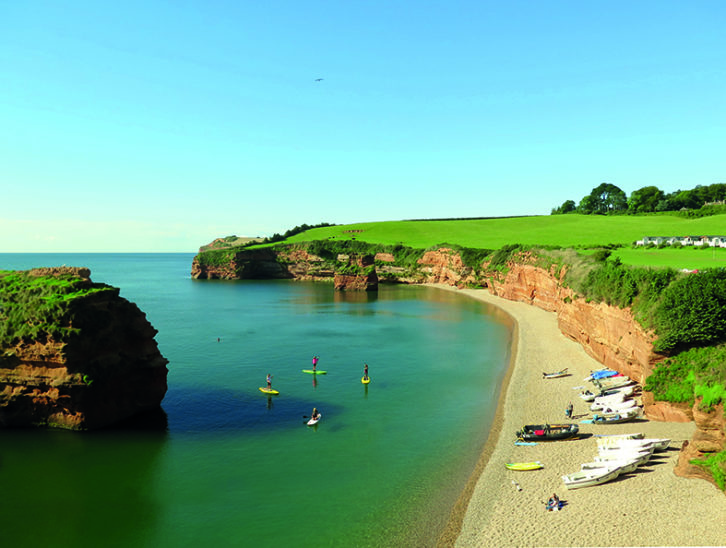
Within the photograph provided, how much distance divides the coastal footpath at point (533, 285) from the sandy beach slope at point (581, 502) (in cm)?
208

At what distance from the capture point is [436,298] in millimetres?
123875

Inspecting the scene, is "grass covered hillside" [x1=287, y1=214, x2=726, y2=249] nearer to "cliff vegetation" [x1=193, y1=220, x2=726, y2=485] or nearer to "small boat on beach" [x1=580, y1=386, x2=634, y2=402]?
"cliff vegetation" [x1=193, y1=220, x2=726, y2=485]

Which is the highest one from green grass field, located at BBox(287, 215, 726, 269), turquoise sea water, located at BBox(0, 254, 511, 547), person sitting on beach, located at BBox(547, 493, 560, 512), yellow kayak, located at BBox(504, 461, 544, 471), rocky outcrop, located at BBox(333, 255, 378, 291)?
green grass field, located at BBox(287, 215, 726, 269)

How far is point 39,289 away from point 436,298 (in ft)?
331

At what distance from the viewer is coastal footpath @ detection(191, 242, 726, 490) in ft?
86.9

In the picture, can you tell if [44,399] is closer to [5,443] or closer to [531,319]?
[5,443]

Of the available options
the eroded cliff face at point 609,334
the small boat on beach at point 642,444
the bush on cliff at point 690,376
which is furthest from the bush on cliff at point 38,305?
the eroded cliff face at point 609,334

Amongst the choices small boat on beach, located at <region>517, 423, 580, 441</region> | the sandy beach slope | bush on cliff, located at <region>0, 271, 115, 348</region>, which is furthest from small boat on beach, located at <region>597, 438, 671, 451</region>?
bush on cliff, located at <region>0, 271, 115, 348</region>

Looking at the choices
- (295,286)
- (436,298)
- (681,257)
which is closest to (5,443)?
(681,257)

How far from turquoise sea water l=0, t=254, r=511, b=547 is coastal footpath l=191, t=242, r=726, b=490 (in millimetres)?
12518

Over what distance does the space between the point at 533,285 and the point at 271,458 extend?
86518mm

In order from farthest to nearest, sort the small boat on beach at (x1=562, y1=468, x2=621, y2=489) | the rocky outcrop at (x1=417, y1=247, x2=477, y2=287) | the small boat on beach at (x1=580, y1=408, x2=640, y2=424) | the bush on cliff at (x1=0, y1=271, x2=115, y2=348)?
1. the rocky outcrop at (x1=417, y1=247, x2=477, y2=287)
2. the small boat on beach at (x1=580, y1=408, x2=640, y2=424)
3. the bush on cliff at (x1=0, y1=271, x2=115, y2=348)
4. the small boat on beach at (x1=562, y1=468, x2=621, y2=489)

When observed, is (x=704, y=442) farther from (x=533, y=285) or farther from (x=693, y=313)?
(x=533, y=285)

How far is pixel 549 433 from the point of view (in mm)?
32719
